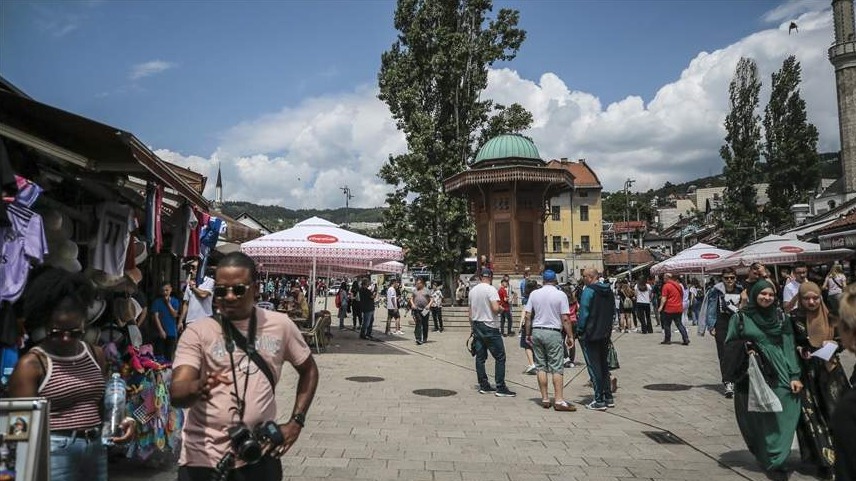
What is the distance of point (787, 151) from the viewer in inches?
1625

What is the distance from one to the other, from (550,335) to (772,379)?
3450 mm

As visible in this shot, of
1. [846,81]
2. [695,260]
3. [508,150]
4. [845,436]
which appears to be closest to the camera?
[845,436]

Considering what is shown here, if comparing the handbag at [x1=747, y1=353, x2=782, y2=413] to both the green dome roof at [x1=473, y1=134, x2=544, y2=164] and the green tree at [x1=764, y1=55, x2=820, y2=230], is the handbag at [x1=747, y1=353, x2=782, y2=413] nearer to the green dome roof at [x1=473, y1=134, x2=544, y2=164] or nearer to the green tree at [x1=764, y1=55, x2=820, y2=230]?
the green dome roof at [x1=473, y1=134, x2=544, y2=164]

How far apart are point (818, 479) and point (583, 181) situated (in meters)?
69.6

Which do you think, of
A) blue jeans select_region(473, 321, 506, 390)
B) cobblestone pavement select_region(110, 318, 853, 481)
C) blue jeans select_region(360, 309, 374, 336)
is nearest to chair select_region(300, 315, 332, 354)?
cobblestone pavement select_region(110, 318, 853, 481)

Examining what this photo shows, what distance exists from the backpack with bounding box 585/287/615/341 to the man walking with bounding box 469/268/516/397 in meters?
1.50

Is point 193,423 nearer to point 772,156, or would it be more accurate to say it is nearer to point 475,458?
point 475,458

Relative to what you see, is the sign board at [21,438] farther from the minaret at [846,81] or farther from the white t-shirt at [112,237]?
the minaret at [846,81]

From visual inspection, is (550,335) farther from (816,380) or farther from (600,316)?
(816,380)

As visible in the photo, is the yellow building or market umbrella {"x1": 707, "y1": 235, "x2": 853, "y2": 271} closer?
market umbrella {"x1": 707, "y1": 235, "x2": 853, "y2": 271}

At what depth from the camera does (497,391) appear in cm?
1004

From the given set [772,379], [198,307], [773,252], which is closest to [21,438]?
[772,379]

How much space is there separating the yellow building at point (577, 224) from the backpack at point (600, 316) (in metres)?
63.3

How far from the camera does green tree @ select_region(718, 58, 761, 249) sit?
138 feet
